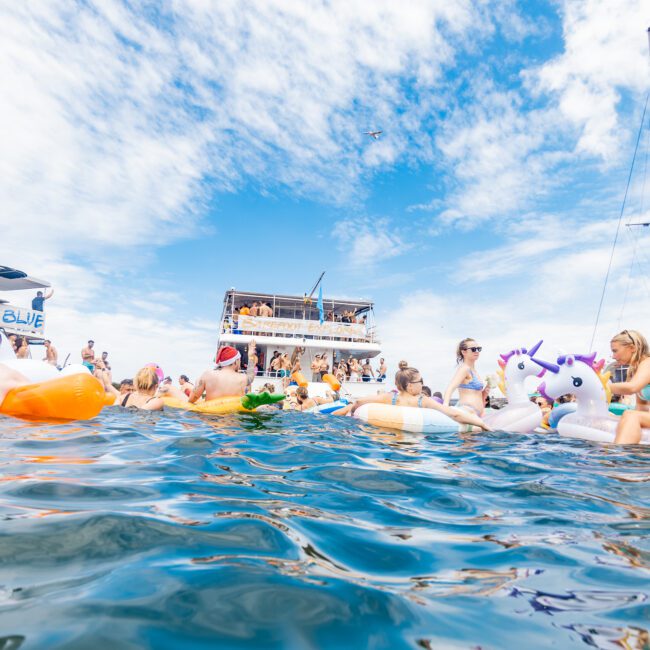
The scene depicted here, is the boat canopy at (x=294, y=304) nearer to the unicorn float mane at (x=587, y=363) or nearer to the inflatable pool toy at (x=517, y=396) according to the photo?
the inflatable pool toy at (x=517, y=396)

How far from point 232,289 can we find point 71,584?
19.5 meters

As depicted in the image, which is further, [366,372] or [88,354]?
[366,372]

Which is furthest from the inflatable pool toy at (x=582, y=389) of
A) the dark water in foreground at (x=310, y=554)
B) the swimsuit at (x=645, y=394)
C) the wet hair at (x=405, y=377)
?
the dark water in foreground at (x=310, y=554)

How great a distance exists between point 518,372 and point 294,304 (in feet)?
51.7

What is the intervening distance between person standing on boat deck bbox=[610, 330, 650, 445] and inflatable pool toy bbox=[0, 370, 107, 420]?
587cm

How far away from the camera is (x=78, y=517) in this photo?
1.83 m

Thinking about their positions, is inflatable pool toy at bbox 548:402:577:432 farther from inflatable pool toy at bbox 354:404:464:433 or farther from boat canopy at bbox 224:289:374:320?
boat canopy at bbox 224:289:374:320

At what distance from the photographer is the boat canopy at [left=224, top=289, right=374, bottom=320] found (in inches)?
820

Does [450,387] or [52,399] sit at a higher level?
[450,387]

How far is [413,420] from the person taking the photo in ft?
19.7

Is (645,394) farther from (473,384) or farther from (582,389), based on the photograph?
(473,384)

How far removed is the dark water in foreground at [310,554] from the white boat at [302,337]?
14.6m

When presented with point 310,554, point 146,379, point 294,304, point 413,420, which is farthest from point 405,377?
point 294,304

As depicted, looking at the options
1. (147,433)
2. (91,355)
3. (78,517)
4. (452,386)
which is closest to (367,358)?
(91,355)
